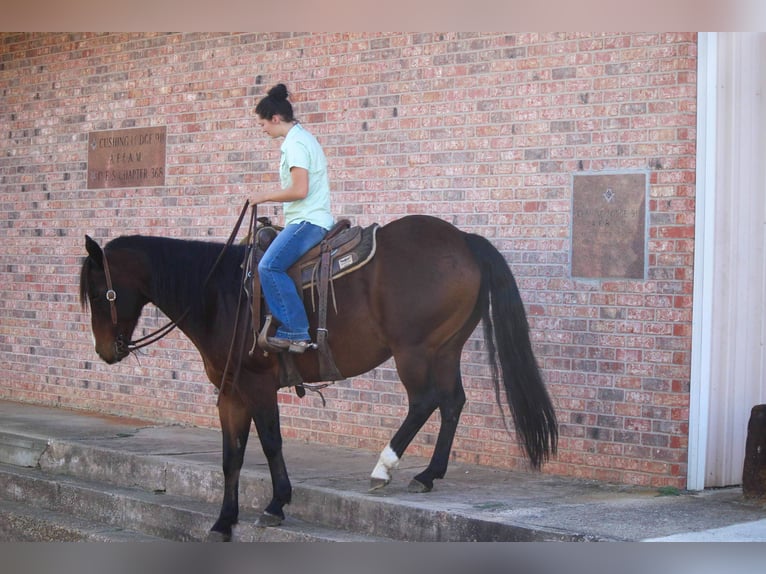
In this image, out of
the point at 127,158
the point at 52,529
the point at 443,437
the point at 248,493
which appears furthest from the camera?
the point at 127,158

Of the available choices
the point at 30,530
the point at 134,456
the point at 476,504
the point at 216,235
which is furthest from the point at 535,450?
the point at 216,235

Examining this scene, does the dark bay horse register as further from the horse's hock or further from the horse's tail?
the horse's hock

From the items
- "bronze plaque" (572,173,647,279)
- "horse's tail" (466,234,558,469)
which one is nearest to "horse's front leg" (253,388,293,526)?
"horse's tail" (466,234,558,469)

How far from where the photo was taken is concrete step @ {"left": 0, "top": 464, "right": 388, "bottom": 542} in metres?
6.75

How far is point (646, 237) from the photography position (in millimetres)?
7246

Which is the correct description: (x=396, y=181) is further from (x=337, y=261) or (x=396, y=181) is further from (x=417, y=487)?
(x=417, y=487)

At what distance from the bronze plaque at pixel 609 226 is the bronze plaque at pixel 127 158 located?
450 centimetres

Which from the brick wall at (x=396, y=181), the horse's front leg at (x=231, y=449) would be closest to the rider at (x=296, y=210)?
the horse's front leg at (x=231, y=449)

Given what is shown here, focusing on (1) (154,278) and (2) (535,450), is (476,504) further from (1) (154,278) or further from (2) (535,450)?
(1) (154,278)

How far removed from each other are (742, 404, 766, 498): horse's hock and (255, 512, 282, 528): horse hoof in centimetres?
287

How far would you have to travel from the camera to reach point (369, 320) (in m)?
6.80

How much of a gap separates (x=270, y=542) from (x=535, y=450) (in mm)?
1692

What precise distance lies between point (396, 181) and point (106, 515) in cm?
331

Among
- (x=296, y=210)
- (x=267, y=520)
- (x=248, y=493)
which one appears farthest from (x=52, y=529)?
(x=296, y=210)
